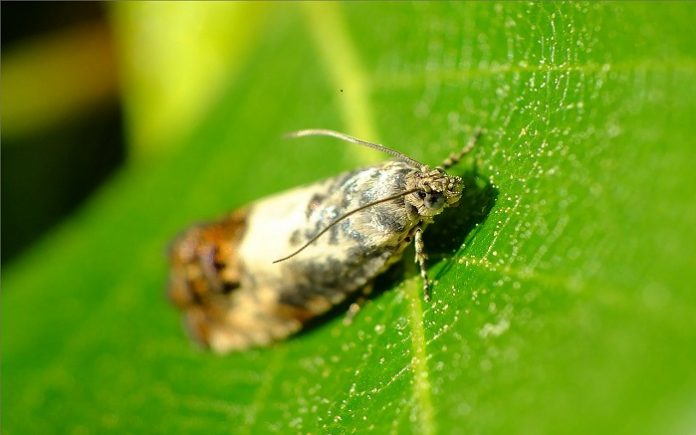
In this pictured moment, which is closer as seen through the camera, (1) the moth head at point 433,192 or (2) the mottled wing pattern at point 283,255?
(1) the moth head at point 433,192

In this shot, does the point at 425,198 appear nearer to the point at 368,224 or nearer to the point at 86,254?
the point at 368,224

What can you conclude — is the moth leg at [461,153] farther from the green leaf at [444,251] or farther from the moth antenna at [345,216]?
the moth antenna at [345,216]

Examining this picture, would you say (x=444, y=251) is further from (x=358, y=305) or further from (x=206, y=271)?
(x=206, y=271)

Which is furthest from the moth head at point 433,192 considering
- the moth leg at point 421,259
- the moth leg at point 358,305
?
the moth leg at point 358,305

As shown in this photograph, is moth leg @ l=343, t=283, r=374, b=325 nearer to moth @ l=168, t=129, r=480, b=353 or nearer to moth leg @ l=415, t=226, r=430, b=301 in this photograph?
moth @ l=168, t=129, r=480, b=353

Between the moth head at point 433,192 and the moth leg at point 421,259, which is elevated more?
the moth head at point 433,192

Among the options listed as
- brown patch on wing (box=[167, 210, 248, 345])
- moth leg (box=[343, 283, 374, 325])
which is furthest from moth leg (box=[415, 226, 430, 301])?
brown patch on wing (box=[167, 210, 248, 345])

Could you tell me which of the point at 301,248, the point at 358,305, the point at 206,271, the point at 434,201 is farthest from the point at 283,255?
the point at 434,201
